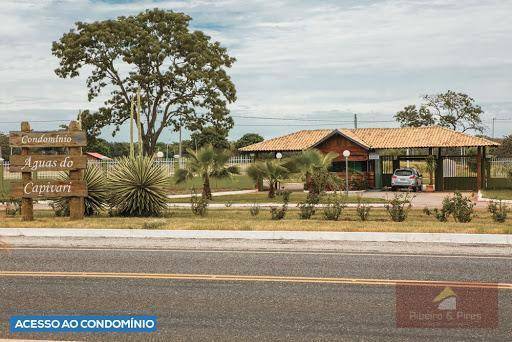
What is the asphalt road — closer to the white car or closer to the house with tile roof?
the white car

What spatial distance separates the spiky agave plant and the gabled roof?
83.7 feet

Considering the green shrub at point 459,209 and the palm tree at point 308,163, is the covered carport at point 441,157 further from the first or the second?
the green shrub at point 459,209

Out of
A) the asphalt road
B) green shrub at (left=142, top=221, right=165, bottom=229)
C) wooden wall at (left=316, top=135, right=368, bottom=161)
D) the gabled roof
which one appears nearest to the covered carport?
the gabled roof

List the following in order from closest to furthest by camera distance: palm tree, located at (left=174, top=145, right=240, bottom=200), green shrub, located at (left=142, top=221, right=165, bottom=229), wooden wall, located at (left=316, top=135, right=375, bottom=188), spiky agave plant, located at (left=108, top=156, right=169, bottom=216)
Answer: green shrub, located at (left=142, top=221, right=165, bottom=229) → spiky agave plant, located at (left=108, top=156, right=169, bottom=216) → palm tree, located at (left=174, top=145, right=240, bottom=200) → wooden wall, located at (left=316, top=135, right=375, bottom=188)

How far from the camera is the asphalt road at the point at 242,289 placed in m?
6.57

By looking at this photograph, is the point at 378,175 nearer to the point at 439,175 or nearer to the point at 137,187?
the point at 439,175

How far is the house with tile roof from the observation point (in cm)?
4147

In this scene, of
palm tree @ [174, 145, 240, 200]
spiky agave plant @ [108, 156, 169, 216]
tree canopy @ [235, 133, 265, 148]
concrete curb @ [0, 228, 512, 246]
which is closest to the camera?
concrete curb @ [0, 228, 512, 246]

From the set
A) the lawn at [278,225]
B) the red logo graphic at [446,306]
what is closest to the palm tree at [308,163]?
the lawn at [278,225]

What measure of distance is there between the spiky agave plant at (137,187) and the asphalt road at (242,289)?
6656 mm

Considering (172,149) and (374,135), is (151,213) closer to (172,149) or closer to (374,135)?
(374,135)

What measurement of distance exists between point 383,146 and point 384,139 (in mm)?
1673

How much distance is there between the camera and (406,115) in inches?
3103

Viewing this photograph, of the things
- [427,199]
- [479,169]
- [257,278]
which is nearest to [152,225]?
[257,278]
